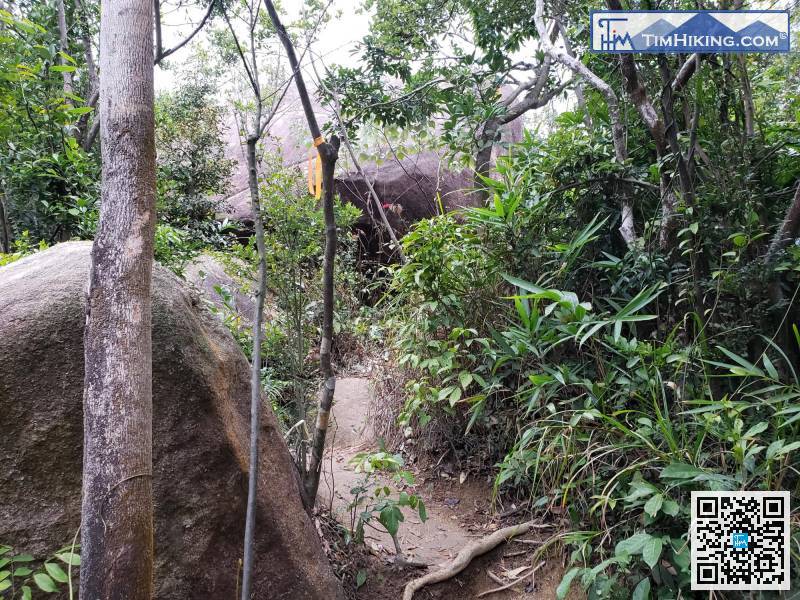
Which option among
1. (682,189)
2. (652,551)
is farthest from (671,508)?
(682,189)

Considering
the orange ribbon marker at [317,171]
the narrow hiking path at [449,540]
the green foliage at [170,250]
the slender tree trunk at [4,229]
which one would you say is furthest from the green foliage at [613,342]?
the slender tree trunk at [4,229]

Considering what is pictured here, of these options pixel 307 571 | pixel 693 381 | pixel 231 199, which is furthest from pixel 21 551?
pixel 231 199

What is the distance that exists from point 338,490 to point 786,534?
2.49 m

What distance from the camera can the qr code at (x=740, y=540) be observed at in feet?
6.37

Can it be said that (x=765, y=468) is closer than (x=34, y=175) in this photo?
Yes

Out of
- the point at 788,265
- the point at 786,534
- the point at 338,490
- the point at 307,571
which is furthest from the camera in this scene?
the point at 338,490

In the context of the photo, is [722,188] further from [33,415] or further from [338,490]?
[33,415]

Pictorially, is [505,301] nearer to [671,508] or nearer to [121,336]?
[671,508]

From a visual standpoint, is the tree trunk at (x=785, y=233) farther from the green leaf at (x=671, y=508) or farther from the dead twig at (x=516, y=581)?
the dead twig at (x=516, y=581)

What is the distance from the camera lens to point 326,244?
2.25m

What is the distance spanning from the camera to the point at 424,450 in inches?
160

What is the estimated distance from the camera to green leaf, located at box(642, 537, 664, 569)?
1962 mm

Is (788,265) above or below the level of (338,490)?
above

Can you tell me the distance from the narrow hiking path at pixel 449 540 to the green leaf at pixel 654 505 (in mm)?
724
